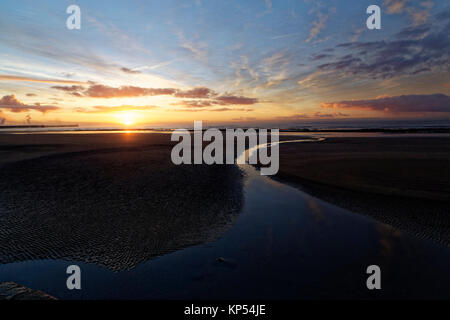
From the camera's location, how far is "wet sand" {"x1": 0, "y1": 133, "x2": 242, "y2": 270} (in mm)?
7227

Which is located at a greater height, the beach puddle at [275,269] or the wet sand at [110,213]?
the wet sand at [110,213]

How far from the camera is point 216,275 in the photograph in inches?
239

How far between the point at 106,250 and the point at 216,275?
12.4ft

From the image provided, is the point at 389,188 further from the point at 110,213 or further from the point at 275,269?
the point at 110,213

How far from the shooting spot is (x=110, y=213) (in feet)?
33.1

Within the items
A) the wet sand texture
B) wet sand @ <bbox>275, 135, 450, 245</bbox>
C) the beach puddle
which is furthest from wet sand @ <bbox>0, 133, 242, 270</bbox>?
wet sand @ <bbox>275, 135, 450, 245</bbox>

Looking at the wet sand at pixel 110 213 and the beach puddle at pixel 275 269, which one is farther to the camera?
the wet sand at pixel 110 213

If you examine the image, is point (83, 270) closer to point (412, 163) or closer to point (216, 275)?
point (216, 275)

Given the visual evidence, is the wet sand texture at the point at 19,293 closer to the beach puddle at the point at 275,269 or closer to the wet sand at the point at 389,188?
the beach puddle at the point at 275,269

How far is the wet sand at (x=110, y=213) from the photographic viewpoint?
23.7 feet

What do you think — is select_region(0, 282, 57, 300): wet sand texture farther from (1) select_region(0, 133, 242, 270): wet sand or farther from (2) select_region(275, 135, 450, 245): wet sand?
(2) select_region(275, 135, 450, 245): wet sand

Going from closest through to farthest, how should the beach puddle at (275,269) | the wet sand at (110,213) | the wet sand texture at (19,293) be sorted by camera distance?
the wet sand texture at (19,293)
the beach puddle at (275,269)
the wet sand at (110,213)

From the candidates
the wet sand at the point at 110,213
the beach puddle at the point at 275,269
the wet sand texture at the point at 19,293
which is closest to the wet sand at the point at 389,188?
the beach puddle at the point at 275,269

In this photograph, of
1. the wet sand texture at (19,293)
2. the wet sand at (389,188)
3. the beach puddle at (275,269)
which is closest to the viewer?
the wet sand texture at (19,293)
